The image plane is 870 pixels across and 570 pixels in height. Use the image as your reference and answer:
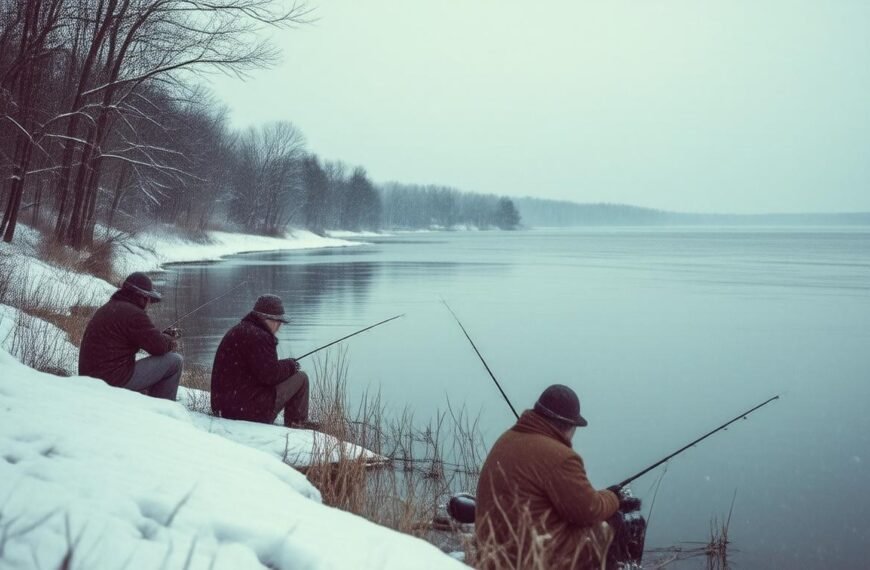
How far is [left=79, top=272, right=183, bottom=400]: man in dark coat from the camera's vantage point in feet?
19.9

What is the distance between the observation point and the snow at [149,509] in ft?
8.20

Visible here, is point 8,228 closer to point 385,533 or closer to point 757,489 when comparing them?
point 757,489

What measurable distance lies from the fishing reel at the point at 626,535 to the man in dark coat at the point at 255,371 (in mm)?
2979

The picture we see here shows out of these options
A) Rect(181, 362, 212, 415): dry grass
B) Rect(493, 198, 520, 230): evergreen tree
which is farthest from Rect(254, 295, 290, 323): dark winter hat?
Rect(493, 198, 520, 230): evergreen tree

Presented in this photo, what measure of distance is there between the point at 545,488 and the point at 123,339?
3857 mm

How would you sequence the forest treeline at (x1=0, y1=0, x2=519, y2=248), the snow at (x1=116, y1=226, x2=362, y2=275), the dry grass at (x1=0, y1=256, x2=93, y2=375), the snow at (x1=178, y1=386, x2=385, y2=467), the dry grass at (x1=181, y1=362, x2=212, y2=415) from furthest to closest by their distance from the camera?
the snow at (x1=116, y1=226, x2=362, y2=275), the forest treeline at (x1=0, y1=0, x2=519, y2=248), the dry grass at (x1=0, y1=256, x2=93, y2=375), the dry grass at (x1=181, y1=362, x2=212, y2=415), the snow at (x1=178, y1=386, x2=385, y2=467)

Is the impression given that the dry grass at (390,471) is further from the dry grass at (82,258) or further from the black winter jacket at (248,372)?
the dry grass at (82,258)

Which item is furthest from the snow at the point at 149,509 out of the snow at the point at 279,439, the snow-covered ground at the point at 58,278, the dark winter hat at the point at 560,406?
the snow-covered ground at the point at 58,278

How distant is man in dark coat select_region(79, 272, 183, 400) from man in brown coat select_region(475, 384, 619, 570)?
346 cm

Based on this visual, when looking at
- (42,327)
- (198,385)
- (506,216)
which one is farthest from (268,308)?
(506,216)

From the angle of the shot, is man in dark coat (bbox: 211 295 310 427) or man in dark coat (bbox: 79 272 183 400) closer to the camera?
man in dark coat (bbox: 79 272 183 400)

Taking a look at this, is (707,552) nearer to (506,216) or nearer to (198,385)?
(198,385)

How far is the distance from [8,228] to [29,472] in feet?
52.4

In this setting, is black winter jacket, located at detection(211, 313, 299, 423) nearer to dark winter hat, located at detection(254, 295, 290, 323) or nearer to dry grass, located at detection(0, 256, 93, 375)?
dark winter hat, located at detection(254, 295, 290, 323)
